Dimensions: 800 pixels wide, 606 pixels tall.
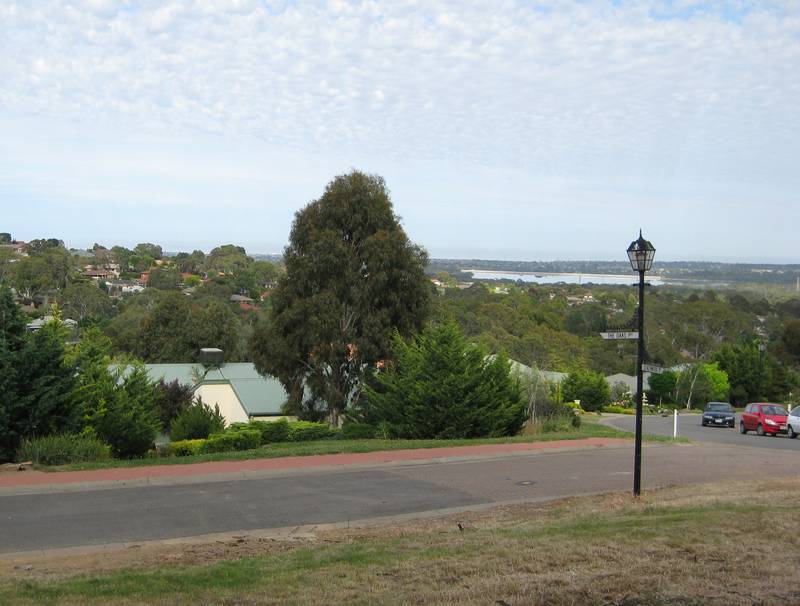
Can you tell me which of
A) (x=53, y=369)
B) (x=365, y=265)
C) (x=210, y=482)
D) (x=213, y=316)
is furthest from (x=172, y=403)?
(x=213, y=316)

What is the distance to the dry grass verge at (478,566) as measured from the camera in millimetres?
6906

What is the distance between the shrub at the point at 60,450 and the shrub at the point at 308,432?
293 inches

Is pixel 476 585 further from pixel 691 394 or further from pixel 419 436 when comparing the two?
pixel 691 394

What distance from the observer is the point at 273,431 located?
24.2 m

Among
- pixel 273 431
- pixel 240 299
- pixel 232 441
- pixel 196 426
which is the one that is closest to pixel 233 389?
pixel 273 431

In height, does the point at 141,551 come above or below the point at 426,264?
below

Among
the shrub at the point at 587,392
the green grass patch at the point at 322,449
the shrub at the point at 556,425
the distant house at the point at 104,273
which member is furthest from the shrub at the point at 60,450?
the distant house at the point at 104,273

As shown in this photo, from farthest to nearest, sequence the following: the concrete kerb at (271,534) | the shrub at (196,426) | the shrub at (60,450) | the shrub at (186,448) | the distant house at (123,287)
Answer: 1. the distant house at (123,287)
2. the shrub at (196,426)
3. the shrub at (186,448)
4. the shrub at (60,450)
5. the concrete kerb at (271,534)

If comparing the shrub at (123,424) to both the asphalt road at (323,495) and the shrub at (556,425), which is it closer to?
the asphalt road at (323,495)

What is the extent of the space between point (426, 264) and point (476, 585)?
962 inches

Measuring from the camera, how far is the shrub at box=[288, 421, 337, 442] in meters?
24.5

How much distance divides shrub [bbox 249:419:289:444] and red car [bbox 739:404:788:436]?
18.5 metres

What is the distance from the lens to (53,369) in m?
18.2

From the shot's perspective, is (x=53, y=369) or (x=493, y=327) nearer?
(x=53, y=369)
